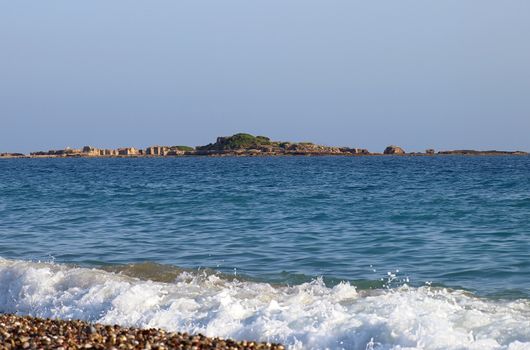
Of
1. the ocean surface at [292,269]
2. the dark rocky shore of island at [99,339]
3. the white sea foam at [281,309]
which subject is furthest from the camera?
the ocean surface at [292,269]

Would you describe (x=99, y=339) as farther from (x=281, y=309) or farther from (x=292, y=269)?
(x=292, y=269)

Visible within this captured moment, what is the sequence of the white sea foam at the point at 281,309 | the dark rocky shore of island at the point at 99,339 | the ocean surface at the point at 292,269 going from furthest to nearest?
the ocean surface at the point at 292,269 → the white sea foam at the point at 281,309 → the dark rocky shore of island at the point at 99,339

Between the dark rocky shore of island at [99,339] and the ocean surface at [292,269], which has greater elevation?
the dark rocky shore of island at [99,339]

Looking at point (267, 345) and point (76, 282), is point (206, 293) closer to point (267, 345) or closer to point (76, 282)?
point (76, 282)

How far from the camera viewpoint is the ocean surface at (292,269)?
39.0 ft

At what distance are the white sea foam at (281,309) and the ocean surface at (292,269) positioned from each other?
0.10 feet

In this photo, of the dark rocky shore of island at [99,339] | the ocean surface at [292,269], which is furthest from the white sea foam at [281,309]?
the dark rocky shore of island at [99,339]

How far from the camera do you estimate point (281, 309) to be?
41.7 ft

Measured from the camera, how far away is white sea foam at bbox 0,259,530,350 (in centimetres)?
1127

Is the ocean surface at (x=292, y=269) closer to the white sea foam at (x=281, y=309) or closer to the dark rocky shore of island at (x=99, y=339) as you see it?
the white sea foam at (x=281, y=309)

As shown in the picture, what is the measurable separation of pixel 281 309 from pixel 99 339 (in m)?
3.58

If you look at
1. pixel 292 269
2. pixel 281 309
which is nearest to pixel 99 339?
pixel 281 309

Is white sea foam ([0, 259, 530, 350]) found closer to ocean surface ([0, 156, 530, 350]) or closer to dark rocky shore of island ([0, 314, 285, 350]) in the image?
ocean surface ([0, 156, 530, 350])

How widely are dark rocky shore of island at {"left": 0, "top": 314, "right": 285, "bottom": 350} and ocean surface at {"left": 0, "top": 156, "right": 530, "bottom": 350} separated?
1.55 m
